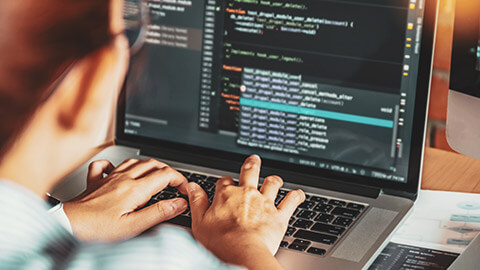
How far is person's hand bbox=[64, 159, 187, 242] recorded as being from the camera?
3.17ft

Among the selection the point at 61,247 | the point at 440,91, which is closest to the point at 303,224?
the point at 61,247

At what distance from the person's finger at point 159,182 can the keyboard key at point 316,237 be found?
0.70ft

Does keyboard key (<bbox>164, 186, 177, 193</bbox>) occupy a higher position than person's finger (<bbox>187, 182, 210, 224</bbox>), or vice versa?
person's finger (<bbox>187, 182, 210, 224</bbox>)

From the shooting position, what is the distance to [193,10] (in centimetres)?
114

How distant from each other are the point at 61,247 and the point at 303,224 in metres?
0.48

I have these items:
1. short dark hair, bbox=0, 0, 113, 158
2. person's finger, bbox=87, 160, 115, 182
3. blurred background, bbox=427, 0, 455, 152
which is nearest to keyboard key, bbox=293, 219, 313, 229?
person's finger, bbox=87, 160, 115, 182

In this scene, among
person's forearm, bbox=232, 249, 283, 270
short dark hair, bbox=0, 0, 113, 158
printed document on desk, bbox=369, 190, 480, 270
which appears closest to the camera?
short dark hair, bbox=0, 0, 113, 158

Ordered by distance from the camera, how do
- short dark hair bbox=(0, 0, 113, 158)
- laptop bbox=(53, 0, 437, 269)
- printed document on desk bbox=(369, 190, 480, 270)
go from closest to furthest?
short dark hair bbox=(0, 0, 113, 158)
printed document on desk bbox=(369, 190, 480, 270)
laptop bbox=(53, 0, 437, 269)

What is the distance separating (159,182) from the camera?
1057 millimetres

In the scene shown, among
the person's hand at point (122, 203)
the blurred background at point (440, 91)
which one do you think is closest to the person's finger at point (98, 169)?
the person's hand at point (122, 203)

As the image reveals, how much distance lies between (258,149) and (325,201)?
0.55 feet

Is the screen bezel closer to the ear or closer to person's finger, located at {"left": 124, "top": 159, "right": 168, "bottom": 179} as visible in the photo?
person's finger, located at {"left": 124, "top": 159, "right": 168, "bottom": 179}

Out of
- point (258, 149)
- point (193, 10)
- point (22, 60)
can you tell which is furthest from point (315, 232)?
point (22, 60)

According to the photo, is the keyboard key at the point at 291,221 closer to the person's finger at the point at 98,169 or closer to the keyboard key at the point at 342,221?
the keyboard key at the point at 342,221
